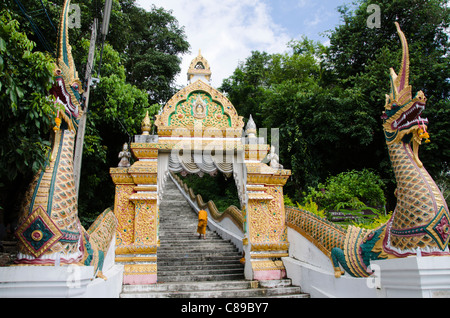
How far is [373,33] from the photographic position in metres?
13.2

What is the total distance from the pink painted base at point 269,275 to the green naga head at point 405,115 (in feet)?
10.7

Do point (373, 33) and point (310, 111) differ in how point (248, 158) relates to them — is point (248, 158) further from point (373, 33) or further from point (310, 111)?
point (373, 33)

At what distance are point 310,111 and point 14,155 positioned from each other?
35.5 feet

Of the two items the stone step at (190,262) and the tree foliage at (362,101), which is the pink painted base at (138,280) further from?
the tree foliage at (362,101)

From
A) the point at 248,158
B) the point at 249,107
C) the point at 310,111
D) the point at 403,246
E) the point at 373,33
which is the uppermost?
the point at 373,33

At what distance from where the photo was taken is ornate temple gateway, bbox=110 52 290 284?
20.1 feet

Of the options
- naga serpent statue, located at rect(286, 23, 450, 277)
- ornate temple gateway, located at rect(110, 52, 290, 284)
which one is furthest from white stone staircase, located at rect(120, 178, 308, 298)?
naga serpent statue, located at rect(286, 23, 450, 277)

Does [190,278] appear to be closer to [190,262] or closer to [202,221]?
[190,262]

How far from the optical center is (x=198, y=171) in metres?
6.86

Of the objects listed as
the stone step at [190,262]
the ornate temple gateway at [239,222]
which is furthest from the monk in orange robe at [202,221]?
the stone step at [190,262]

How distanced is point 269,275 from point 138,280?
8.11 feet

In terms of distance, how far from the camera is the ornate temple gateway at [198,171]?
6117 millimetres

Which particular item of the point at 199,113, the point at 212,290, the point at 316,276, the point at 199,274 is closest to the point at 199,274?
the point at 199,274

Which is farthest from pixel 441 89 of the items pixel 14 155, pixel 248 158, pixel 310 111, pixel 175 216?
pixel 14 155
